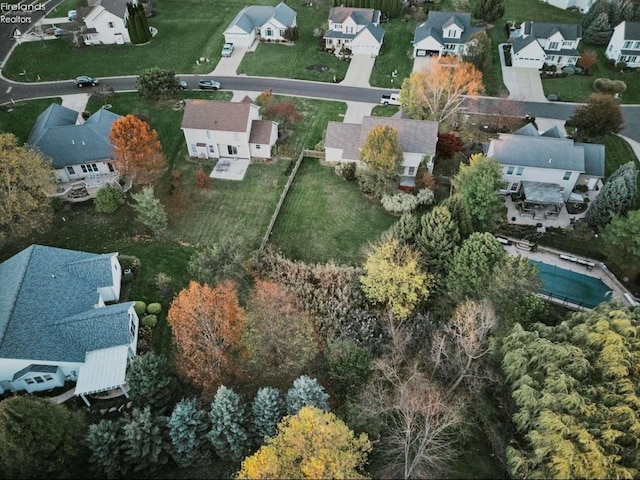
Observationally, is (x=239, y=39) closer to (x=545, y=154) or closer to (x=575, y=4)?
(x=545, y=154)

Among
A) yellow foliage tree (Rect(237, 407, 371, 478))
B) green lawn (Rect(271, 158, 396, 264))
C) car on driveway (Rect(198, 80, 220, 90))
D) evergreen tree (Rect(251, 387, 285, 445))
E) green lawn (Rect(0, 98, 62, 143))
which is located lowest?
green lawn (Rect(271, 158, 396, 264))

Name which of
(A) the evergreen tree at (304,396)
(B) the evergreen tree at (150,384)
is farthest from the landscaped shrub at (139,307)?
(A) the evergreen tree at (304,396)

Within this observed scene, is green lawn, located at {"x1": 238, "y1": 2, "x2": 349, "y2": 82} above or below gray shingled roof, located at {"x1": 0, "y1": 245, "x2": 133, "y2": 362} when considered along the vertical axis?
above

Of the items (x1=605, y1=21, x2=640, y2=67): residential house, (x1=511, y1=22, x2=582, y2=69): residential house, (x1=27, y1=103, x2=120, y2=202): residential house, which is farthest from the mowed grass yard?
(x1=605, y1=21, x2=640, y2=67): residential house

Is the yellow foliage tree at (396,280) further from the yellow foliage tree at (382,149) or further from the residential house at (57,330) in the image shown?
the residential house at (57,330)

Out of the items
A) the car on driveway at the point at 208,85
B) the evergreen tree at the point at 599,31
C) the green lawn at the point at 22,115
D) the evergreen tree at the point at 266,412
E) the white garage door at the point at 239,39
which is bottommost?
the evergreen tree at the point at 266,412

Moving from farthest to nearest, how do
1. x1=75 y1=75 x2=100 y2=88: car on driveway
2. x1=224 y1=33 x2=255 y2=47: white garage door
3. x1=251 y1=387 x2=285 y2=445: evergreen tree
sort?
x1=224 y1=33 x2=255 y2=47: white garage door < x1=75 y1=75 x2=100 y2=88: car on driveway < x1=251 y1=387 x2=285 y2=445: evergreen tree

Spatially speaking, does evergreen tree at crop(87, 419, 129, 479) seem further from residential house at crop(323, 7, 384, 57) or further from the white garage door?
the white garage door
